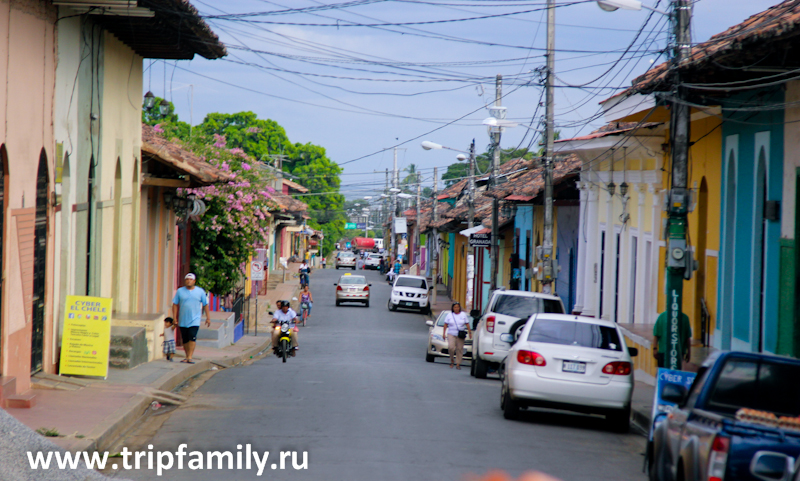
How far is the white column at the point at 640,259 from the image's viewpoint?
68.7 feet

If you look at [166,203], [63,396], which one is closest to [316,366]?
[166,203]

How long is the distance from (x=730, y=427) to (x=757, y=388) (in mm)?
1129

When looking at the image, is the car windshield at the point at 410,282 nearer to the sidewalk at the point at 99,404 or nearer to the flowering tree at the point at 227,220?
the flowering tree at the point at 227,220

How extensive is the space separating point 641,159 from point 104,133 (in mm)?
11971

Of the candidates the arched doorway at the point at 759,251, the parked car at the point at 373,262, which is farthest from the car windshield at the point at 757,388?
the parked car at the point at 373,262

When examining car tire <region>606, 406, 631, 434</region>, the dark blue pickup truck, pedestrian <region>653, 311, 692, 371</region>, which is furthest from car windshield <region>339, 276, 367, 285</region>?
the dark blue pickup truck

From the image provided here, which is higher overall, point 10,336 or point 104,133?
point 104,133

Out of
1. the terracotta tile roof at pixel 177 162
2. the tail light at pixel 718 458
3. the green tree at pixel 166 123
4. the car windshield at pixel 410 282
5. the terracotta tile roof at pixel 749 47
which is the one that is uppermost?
the green tree at pixel 166 123

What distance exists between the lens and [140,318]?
16953 millimetres

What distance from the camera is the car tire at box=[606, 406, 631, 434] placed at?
12469 mm

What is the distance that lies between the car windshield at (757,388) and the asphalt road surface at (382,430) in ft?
7.23

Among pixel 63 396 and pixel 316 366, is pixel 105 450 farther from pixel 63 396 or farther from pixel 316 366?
pixel 316 366

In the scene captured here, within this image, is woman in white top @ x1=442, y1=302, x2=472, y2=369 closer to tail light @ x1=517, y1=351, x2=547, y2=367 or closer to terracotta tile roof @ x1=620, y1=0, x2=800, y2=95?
tail light @ x1=517, y1=351, x2=547, y2=367

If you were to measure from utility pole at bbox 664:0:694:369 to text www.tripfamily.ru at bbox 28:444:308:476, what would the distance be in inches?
247
